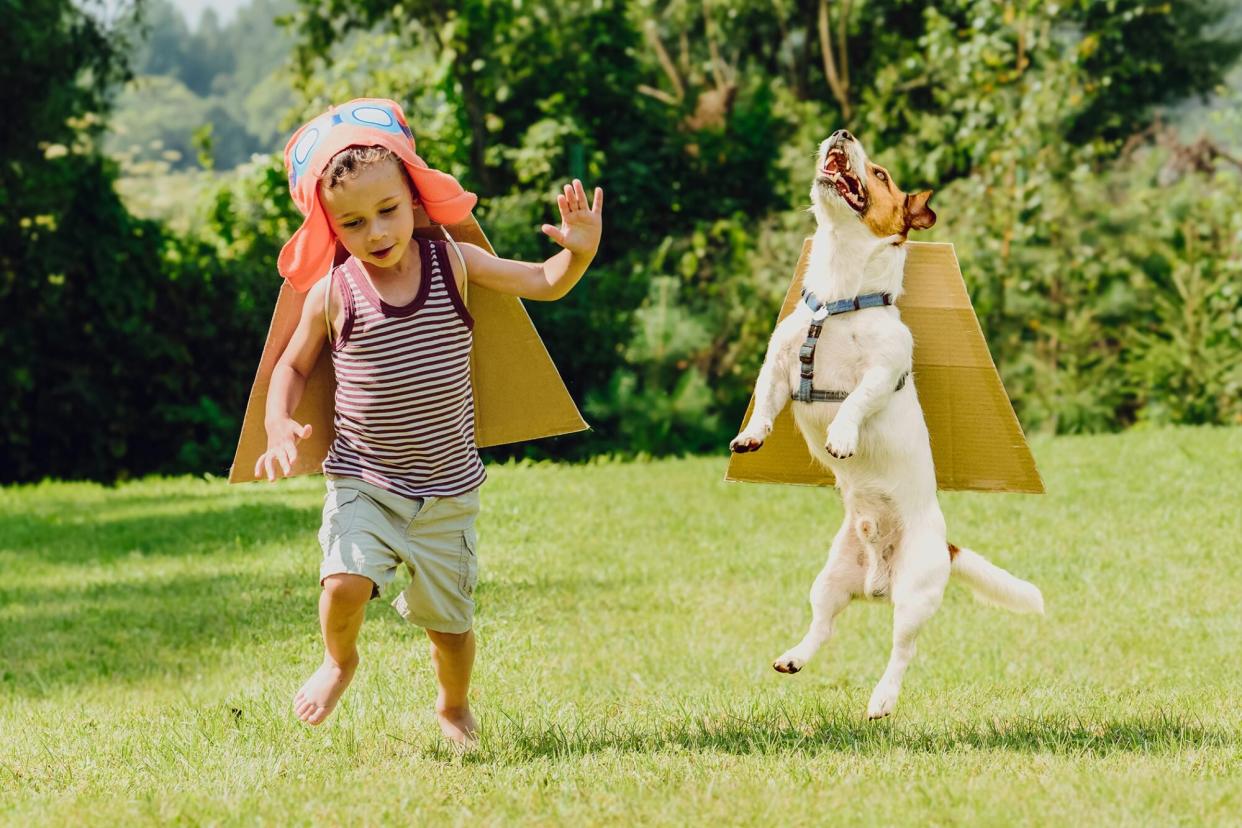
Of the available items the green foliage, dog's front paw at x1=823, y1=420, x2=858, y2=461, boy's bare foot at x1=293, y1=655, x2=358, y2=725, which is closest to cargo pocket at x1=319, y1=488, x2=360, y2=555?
boy's bare foot at x1=293, y1=655, x2=358, y2=725

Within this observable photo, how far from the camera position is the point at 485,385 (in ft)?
14.8

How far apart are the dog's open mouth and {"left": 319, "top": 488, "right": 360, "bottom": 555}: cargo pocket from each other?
157 cm

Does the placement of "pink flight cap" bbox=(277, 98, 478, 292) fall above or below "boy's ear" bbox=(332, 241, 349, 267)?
above

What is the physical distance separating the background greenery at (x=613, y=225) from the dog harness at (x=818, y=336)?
1140 cm

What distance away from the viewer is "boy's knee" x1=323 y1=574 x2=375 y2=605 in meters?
4.01

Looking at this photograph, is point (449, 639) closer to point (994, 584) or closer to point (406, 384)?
point (406, 384)

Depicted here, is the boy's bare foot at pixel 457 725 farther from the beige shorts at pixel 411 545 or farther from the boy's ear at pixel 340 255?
the boy's ear at pixel 340 255

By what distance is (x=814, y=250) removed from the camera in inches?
152

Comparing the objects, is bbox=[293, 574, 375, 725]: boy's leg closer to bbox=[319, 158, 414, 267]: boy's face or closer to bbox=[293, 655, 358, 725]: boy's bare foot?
bbox=[293, 655, 358, 725]: boy's bare foot

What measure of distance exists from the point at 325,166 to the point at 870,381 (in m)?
1.54

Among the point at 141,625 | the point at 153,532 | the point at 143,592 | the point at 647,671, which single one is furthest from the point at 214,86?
the point at 647,671

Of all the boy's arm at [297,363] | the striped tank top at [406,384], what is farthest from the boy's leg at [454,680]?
the boy's arm at [297,363]

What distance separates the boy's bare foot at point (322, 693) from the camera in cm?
411

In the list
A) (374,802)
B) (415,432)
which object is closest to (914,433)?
(415,432)
